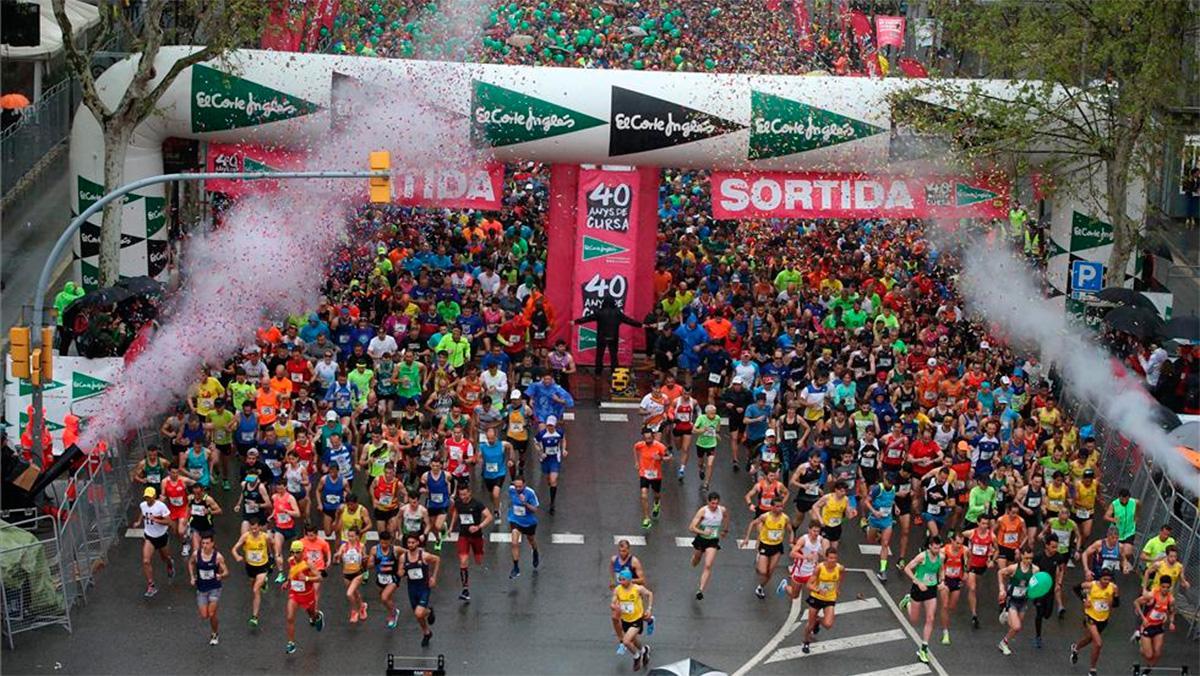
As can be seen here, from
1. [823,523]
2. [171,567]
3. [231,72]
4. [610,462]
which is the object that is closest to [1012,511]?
[823,523]

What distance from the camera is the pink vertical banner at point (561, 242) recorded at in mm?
26500

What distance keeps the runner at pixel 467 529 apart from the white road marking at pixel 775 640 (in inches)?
123

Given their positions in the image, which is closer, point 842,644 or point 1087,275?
point 842,644

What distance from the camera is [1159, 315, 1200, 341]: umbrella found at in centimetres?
2405

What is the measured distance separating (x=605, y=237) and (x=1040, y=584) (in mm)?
9734

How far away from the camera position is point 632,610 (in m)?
17.6

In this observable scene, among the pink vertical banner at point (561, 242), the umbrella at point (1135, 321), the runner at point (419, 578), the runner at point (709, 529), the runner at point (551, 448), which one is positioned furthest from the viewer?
the pink vertical banner at point (561, 242)

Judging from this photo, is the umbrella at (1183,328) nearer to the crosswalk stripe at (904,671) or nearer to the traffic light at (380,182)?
the crosswalk stripe at (904,671)

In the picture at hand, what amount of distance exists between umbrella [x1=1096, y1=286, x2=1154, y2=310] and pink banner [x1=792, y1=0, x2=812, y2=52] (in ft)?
61.3

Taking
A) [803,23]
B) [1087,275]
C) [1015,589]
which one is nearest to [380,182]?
[1015,589]

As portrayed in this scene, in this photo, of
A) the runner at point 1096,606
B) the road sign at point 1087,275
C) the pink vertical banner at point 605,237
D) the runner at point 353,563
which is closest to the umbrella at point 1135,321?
the road sign at point 1087,275

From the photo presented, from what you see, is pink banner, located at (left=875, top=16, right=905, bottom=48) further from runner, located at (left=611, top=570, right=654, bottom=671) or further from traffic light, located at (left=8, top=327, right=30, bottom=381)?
traffic light, located at (left=8, top=327, right=30, bottom=381)

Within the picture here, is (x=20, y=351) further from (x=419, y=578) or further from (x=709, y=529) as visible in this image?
(x=709, y=529)

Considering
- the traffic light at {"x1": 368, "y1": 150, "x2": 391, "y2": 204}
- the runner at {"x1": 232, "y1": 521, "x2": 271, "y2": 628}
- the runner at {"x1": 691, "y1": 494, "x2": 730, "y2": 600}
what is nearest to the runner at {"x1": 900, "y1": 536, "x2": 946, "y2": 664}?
the runner at {"x1": 691, "y1": 494, "x2": 730, "y2": 600}
